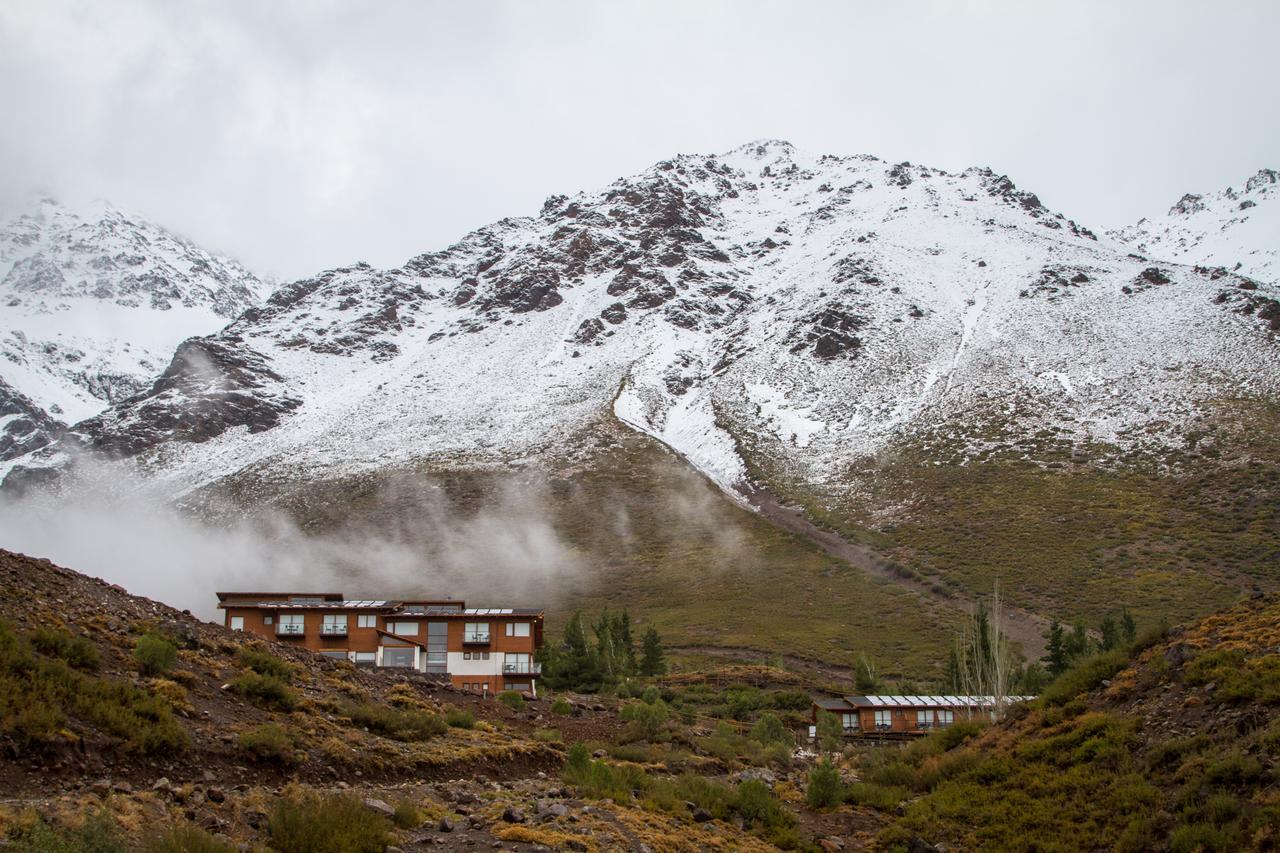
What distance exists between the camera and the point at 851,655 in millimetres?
66750

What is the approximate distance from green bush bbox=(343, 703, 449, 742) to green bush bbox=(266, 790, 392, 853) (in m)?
7.11

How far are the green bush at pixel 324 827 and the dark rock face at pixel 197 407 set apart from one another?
15241 centimetres

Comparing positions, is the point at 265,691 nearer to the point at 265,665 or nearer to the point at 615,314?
the point at 265,665

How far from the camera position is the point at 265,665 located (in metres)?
20.4

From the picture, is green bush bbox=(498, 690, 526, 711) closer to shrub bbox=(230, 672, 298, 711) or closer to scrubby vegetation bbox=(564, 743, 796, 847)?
scrubby vegetation bbox=(564, 743, 796, 847)

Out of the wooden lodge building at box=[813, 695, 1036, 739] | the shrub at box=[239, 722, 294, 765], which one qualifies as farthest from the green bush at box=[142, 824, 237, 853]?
the wooden lodge building at box=[813, 695, 1036, 739]

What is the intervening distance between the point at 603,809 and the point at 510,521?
9121 cm

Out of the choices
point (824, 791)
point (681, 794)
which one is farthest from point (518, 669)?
point (681, 794)

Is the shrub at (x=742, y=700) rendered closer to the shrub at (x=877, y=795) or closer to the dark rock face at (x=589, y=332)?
the shrub at (x=877, y=795)

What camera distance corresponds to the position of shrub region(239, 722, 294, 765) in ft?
50.1

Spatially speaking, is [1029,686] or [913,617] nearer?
[1029,686]

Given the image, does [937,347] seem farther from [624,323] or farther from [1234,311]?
[624,323]

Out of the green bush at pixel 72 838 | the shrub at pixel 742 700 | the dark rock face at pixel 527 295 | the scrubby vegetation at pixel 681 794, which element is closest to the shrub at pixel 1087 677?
the scrubby vegetation at pixel 681 794

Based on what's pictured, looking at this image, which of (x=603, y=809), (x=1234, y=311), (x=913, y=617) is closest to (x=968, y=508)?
(x=913, y=617)
